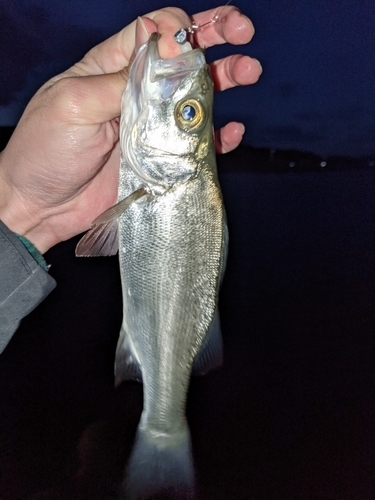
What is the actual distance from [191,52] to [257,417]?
5026 millimetres

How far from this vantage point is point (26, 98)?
332cm

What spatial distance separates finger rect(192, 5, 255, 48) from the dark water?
2.78 metres

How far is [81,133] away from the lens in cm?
164

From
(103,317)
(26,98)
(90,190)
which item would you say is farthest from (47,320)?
(90,190)

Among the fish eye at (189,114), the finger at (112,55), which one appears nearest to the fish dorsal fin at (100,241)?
the fish eye at (189,114)

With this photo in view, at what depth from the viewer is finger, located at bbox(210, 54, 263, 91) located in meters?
1.86

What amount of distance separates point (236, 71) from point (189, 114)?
2.45 feet

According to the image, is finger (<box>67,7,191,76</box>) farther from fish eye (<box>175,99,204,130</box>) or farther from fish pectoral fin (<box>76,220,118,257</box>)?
fish pectoral fin (<box>76,220,118,257</box>)

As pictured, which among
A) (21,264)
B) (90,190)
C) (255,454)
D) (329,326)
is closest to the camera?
(21,264)

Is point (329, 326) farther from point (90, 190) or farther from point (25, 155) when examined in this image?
point (25, 155)

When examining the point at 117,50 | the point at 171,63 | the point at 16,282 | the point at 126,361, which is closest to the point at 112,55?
the point at 117,50

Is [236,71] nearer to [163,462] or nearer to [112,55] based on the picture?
[112,55]

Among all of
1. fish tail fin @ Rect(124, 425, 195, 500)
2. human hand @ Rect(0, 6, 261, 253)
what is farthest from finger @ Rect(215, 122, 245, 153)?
fish tail fin @ Rect(124, 425, 195, 500)

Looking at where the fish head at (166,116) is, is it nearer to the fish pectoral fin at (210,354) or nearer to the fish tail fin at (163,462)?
the fish pectoral fin at (210,354)
